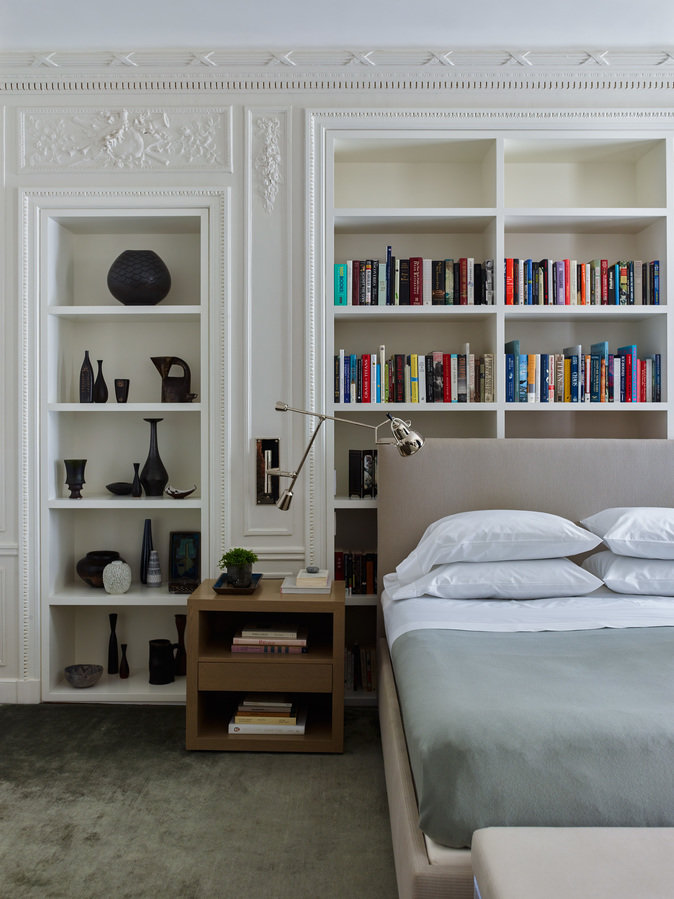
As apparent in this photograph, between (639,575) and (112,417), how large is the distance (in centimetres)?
236

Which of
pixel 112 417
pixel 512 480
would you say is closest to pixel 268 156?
pixel 112 417

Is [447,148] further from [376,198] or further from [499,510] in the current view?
[499,510]

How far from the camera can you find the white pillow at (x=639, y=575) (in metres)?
2.59

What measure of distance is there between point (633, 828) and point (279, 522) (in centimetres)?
203

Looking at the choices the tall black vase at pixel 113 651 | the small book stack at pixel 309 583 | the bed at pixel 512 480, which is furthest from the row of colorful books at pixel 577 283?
the tall black vase at pixel 113 651

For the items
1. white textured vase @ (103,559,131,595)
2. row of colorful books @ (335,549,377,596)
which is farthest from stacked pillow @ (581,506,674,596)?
white textured vase @ (103,559,131,595)

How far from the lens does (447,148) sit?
322 cm

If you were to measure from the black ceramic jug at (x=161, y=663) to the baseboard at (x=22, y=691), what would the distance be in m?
0.49

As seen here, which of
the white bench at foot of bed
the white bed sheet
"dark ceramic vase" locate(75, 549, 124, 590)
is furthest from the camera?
"dark ceramic vase" locate(75, 549, 124, 590)

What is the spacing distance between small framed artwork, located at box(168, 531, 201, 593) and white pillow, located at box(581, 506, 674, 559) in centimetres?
175

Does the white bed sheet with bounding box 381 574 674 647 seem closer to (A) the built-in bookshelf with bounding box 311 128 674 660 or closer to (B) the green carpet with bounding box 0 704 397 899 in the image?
(B) the green carpet with bounding box 0 704 397 899

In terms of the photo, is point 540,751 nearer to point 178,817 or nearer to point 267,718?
point 178,817

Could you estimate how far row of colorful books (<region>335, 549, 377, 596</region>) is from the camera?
126 inches

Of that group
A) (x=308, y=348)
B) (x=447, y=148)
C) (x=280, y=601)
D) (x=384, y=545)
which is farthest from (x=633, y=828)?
(x=447, y=148)
